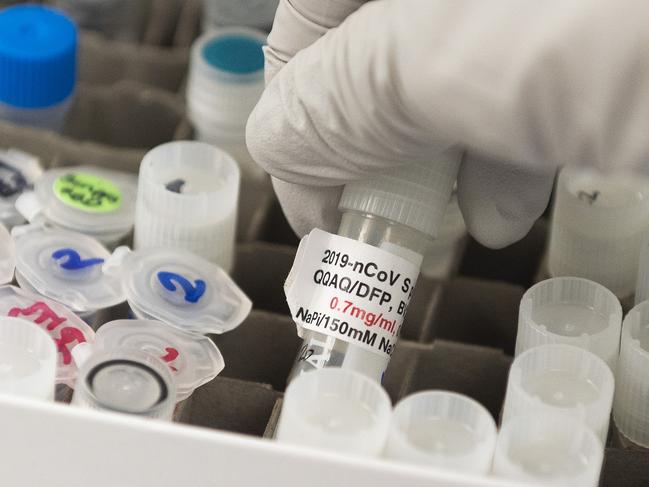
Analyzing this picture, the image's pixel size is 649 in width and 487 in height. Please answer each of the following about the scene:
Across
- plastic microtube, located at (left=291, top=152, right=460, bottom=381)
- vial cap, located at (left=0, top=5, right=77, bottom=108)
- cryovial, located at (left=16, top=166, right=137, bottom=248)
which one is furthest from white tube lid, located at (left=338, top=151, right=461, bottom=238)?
vial cap, located at (left=0, top=5, right=77, bottom=108)

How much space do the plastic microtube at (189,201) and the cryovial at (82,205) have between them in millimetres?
Answer: 37

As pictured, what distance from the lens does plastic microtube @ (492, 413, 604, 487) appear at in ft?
2.00

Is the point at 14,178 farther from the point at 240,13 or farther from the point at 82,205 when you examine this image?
the point at 240,13

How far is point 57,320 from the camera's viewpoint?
728 millimetres

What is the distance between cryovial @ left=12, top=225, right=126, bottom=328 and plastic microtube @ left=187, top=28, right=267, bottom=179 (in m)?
0.17

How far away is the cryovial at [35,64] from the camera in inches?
36.8

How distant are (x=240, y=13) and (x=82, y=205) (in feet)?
0.91

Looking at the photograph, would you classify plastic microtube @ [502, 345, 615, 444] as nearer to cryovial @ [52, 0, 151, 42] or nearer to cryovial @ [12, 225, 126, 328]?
cryovial @ [12, 225, 126, 328]

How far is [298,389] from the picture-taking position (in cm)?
63

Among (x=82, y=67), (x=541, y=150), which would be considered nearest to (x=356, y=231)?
(x=541, y=150)

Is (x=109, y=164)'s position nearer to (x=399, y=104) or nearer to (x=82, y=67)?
(x=82, y=67)

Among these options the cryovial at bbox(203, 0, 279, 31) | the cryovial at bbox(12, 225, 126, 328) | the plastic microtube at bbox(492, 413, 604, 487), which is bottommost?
the cryovial at bbox(12, 225, 126, 328)

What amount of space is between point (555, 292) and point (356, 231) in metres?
0.13

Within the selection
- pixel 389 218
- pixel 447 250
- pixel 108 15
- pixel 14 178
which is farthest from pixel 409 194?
pixel 108 15
